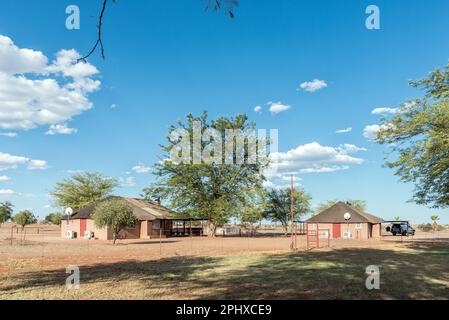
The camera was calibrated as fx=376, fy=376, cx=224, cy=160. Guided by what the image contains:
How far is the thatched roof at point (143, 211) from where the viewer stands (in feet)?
176

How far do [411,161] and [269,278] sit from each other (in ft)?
55.0

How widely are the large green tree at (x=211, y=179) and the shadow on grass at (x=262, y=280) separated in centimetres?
3411

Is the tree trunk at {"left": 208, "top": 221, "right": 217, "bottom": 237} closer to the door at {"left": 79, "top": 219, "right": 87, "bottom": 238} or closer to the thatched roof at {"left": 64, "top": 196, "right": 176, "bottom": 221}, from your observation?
the thatched roof at {"left": 64, "top": 196, "right": 176, "bottom": 221}

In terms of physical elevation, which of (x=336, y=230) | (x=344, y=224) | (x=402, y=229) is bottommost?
(x=402, y=229)

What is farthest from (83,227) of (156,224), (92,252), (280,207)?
(280,207)

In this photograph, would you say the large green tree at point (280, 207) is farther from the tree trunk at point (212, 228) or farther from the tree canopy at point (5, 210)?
the tree canopy at point (5, 210)

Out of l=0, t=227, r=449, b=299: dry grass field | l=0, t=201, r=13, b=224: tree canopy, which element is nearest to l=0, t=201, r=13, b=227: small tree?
l=0, t=201, r=13, b=224: tree canopy

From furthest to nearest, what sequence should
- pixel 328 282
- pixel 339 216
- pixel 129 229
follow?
pixel 339 216, pixel 129 229, pixel 328 282

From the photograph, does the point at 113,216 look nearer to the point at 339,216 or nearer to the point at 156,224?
the point at 156,224

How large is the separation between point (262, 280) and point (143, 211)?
1688 inches

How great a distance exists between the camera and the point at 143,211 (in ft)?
182
